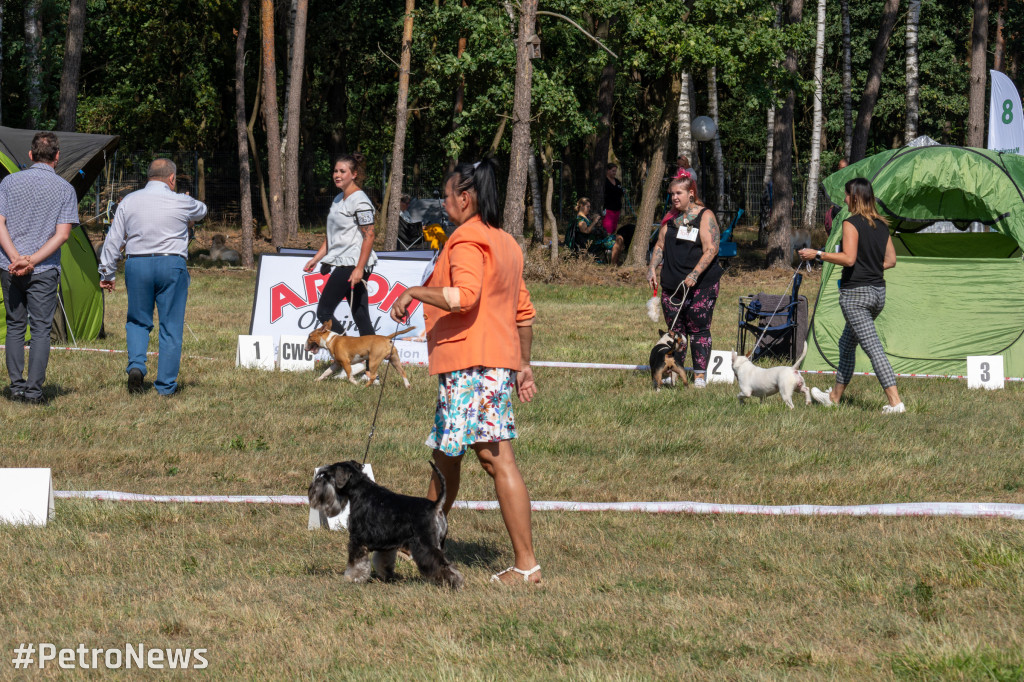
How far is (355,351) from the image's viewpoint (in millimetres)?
10562

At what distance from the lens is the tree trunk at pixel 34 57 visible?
30.1 m

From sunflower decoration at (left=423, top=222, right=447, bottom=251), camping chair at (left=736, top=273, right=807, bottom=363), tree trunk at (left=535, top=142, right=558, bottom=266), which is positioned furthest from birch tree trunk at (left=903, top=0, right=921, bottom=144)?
camping chair at (left=736, top=273, right=807, bottom=363)

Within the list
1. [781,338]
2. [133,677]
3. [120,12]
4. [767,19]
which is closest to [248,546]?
[133,677]

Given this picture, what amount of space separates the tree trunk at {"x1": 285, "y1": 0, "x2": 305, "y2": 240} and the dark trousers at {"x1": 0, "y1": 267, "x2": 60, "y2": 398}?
14.9 m

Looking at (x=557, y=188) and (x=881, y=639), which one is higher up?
(x=557, y=188)

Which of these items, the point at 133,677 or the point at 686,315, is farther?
the point at 686,315

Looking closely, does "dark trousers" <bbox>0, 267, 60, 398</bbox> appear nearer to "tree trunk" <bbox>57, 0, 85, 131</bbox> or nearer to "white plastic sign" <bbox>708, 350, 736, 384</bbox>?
"white plastic sign" <bbox>708, 350, 736, 384</bbox>

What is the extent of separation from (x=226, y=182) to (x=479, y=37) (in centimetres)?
1628

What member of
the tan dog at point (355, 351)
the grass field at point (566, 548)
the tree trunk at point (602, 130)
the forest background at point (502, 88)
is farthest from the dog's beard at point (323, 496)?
the tree trunk at point (602, 130)

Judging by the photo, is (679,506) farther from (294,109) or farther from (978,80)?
(978,80)

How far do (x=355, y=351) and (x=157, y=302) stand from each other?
201 cm

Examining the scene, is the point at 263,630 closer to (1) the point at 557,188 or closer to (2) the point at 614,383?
(2) the point at 614,383

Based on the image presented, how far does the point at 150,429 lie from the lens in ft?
27.6

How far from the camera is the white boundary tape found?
616cm
